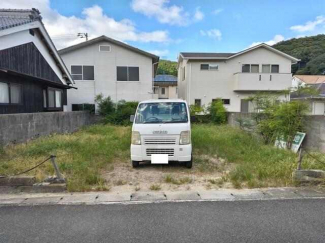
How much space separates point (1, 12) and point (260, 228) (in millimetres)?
13763

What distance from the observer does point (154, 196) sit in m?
3.73

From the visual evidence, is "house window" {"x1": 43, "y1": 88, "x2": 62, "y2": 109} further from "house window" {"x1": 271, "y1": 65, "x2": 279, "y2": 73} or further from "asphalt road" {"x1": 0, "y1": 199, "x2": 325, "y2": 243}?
"house window" {"x1": 271, "y1": 65, "x2": 279, "y2": 73}

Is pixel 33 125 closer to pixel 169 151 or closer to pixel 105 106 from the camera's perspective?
pixel 169 151

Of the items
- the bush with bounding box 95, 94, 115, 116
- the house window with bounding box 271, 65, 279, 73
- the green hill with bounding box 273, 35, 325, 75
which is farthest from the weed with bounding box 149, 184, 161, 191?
the green hill with bounding box 273, 35, 325, 75

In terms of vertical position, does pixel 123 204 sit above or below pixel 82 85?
below

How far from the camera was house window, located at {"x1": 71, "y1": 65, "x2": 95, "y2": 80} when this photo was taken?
16.4 metres

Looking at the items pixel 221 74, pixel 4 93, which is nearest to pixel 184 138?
pixel 4 93

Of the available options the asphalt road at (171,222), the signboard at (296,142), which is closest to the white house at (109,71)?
the signboard at (296,142)

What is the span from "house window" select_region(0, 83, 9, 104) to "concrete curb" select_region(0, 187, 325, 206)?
19.3 ft

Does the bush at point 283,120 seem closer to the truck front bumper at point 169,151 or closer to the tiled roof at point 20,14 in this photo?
the truck front bumper at point 169,151

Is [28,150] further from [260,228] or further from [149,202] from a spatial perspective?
[260,228]

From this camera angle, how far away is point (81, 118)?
13.8m

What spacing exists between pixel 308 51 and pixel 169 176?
5556 centimetres

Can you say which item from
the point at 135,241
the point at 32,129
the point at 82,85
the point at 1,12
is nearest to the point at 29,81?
the point at 32,129
